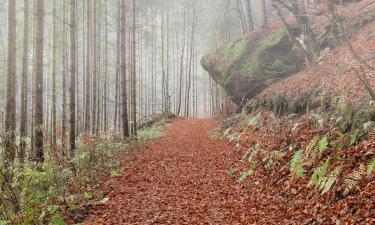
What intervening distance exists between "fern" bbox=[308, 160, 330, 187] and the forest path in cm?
123

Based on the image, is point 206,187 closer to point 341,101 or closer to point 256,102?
point 341,101

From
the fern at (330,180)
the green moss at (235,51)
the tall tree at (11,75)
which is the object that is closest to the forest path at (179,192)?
the fern at (330,180)

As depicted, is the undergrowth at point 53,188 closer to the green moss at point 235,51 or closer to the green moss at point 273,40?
the green moss at point 273,40

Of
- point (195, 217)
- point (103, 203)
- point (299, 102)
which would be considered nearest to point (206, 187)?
point (195, 217)

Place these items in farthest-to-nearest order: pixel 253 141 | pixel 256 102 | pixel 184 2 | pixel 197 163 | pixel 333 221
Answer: pixel 184 2, pixel 256 102, pixel 253 141, pixel 197 163, pixel 333 221

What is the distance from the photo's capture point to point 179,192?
344 inches

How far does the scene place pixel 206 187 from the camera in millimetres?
8953

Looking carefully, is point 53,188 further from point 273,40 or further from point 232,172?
point 273,40

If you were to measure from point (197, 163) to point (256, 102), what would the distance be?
254 inches

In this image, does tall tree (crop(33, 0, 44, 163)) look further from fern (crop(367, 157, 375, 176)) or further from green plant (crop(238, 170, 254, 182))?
fern (crop(367, 157, 375, 176))

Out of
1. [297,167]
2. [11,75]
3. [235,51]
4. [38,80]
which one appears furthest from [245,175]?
[235,51]

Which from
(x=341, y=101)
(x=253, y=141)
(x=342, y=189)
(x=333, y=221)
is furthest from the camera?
(x=253, y=141)

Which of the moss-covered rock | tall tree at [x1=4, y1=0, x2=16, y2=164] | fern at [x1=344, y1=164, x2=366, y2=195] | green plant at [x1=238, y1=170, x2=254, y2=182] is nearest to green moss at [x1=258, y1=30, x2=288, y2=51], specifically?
the moss-covered rock

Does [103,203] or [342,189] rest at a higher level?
[342,189]
